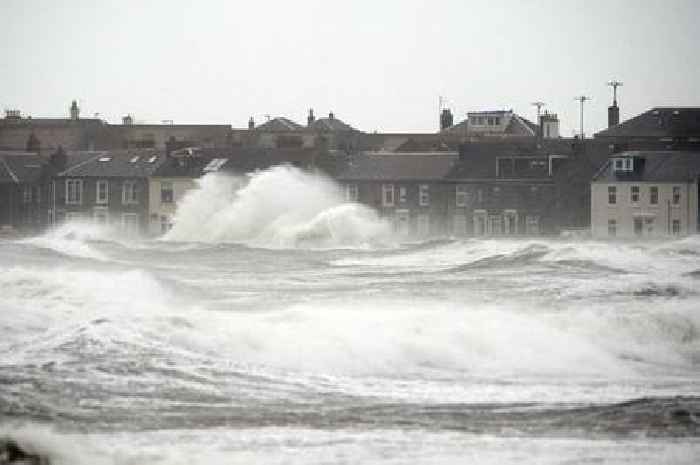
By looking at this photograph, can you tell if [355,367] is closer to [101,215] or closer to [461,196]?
[461,196]

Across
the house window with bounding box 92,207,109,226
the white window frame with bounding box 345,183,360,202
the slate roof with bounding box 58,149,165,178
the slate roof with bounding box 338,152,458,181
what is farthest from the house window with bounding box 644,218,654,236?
the house window with bounding box 92,207,109,226

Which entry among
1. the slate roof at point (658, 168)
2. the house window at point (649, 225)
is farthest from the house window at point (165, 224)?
the house window at point (649, 225)

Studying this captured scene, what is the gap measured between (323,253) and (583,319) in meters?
39.5

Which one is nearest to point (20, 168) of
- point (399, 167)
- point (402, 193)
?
point (399, 167)

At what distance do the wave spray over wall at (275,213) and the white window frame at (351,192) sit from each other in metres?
0.36

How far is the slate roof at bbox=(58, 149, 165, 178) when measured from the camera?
9094 cm

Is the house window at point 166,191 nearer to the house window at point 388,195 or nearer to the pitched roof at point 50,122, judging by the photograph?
the house window at point 388,195

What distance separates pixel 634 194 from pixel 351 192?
16159 mm

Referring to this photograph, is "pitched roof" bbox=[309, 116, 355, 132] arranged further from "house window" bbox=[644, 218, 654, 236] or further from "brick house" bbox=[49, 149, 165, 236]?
"house window" bbox=[644, 218, 654, 236]

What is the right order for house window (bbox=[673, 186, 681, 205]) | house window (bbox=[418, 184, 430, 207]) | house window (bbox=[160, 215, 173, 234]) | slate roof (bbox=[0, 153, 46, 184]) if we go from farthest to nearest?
1. slate roof (bbox=[0, 153, 46, 184])
2. house window (bbox=[160, 215, 173, 234])
3. house window (bbox=[418, 184, 430, 207])
4. house window (bbox=[673, 186, 681, 205])

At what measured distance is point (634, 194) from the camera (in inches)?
3105

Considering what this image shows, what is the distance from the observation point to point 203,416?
2356 centimetres

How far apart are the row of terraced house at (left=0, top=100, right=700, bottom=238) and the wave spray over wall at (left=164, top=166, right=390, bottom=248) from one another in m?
1.38

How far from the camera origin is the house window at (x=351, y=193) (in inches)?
3447
